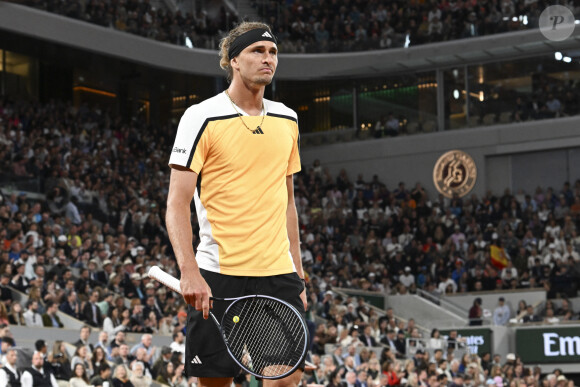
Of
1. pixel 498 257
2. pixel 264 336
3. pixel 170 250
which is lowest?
pixel 498 257

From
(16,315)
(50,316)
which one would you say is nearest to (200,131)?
(16,315)

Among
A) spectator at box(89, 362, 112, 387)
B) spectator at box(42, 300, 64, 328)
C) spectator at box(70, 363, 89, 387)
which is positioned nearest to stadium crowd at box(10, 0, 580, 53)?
spectator at box(42, 300, 64, 328)

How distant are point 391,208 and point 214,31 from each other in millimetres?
8692

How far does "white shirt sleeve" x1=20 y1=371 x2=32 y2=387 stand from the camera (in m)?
12.4

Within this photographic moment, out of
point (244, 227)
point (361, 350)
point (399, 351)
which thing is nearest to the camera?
point (244, 227)

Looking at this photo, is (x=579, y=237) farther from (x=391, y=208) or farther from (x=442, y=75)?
(x=442, y=75)

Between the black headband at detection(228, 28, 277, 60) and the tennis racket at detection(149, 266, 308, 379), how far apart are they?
110cm

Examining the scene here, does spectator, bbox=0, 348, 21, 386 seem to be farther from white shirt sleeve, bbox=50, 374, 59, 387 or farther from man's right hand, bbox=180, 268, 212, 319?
man's right hand, bbox=180, 268, 212, 319

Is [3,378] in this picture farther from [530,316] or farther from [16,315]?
[530,316]

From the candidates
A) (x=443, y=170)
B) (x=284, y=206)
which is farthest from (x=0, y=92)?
(x=284, y=206)

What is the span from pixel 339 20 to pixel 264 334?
→ 33677 mm

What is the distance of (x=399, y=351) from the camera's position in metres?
23.3

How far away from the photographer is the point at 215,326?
171 inches

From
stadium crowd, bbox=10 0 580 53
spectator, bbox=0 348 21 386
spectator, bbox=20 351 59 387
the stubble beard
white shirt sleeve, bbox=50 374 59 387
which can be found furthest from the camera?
stadium crowd, bbox=10 0 580 53
